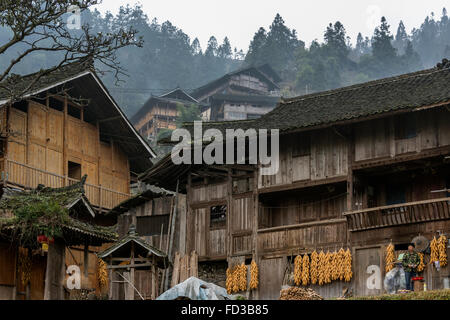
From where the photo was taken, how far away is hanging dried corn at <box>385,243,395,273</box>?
25.3 metres

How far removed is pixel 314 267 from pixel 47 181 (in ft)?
37.4

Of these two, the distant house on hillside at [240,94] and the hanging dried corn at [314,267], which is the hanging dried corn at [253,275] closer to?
the hanging dried corn at [314,267]

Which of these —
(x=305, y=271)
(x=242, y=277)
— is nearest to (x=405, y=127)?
(x=305, y=271)

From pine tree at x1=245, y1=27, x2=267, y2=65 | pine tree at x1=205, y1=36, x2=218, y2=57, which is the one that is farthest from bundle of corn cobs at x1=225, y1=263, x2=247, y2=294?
pine tree at x1=205, y1=36, x2=218, y2=57

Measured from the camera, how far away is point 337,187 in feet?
95.4

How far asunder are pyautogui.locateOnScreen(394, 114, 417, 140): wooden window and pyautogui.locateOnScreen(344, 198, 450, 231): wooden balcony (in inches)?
97.5

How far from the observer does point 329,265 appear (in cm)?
2714

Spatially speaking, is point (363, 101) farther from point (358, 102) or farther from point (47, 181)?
point (47, 181)

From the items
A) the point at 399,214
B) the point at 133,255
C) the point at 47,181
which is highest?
the point at 47,181

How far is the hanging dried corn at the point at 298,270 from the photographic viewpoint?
27641 millimetres

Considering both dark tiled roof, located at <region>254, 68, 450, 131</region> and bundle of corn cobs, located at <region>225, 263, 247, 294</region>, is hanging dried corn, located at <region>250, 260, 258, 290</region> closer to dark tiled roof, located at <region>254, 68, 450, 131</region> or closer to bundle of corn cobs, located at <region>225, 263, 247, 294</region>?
bundle of corn cobs, located at <region>225, 263, 247, 294</region>
